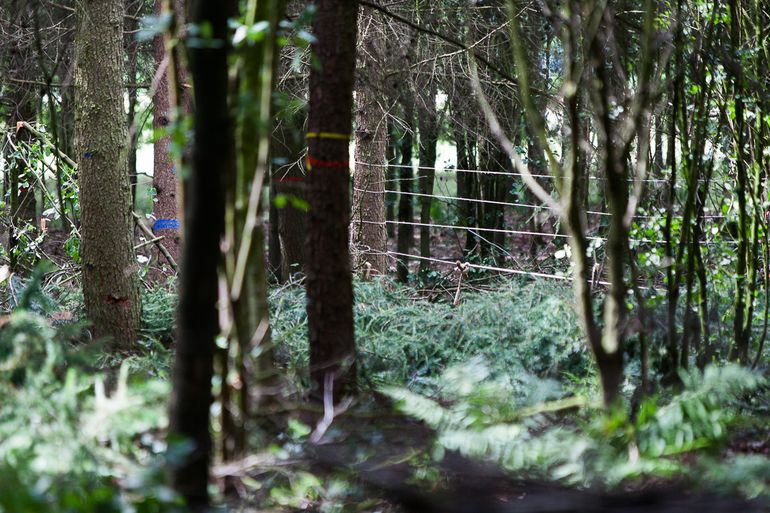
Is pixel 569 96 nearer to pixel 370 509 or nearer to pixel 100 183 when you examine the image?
pixel 370 509

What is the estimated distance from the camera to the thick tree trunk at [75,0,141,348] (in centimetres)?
641

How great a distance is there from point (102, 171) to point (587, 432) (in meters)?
4.42

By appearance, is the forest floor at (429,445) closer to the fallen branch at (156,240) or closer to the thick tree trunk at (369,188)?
the fallen branch at (156,240)

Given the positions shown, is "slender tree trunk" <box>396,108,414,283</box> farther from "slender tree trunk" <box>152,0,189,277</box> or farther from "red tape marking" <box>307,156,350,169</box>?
"red tape marking" <box>307,156,350,169</box>

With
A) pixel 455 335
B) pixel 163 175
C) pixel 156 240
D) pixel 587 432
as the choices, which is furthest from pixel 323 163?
pixel 163 175

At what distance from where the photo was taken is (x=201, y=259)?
8.13 feet

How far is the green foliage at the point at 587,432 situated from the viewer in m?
3.23

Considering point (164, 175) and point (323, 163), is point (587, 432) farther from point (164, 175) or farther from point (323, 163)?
point (164, 175)

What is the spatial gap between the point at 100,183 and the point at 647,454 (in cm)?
465

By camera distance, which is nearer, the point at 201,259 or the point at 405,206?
the point at 201,259

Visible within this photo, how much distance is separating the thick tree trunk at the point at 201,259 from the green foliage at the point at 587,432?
118 centimetres

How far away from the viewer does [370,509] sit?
142 inches

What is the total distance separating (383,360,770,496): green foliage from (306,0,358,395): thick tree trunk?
68 centimetres

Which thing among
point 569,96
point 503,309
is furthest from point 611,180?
point 503,309
